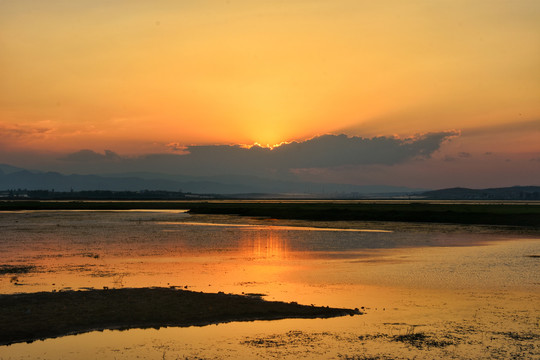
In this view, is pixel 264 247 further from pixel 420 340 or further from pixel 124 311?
pixel 420 340

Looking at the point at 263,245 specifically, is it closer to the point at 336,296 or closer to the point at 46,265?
the point at 46,265

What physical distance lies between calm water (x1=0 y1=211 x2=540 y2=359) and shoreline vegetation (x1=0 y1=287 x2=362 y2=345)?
2.99ft

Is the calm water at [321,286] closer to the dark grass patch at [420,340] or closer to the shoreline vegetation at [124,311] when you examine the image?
the dark grass patch at [420,340]

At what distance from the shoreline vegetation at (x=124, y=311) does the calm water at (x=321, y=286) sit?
2.99ft

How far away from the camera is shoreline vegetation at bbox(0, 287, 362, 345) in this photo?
820 inches

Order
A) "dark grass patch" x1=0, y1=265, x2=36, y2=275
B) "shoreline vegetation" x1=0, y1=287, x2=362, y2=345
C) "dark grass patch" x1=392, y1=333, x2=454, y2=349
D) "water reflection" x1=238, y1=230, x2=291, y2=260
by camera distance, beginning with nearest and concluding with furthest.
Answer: "dark grass patch" x1=392, y1=333, x2=454, y2=349
"shoreline vegetation" x1=0, y1=287, x2=362, y2=345
"dark grass patch" x1=0, y1=265, x2=36, y2=275
"water reflection" x1=238, y1=230, x2=291, y2=260

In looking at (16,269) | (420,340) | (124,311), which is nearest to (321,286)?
(124,311)

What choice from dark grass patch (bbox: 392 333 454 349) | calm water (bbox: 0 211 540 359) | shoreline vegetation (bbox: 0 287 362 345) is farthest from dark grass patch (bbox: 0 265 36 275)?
dark grass patch (bbox: 392 333 454 349)

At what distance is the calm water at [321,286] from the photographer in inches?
731

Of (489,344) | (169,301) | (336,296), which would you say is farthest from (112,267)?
(489,344)

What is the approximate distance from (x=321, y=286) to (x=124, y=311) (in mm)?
11117

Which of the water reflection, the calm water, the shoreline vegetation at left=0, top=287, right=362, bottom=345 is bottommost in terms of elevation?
the water reflection

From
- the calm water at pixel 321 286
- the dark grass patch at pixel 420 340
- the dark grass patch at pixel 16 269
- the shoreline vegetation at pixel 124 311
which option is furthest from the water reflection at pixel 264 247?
the dark grass patch at pixel 420 340

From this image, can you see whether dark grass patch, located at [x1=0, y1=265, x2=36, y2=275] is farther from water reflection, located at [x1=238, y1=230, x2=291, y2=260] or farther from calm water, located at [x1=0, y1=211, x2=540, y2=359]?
water reflection, located at [x1=238, y1=230, x2=291, y2=260]
